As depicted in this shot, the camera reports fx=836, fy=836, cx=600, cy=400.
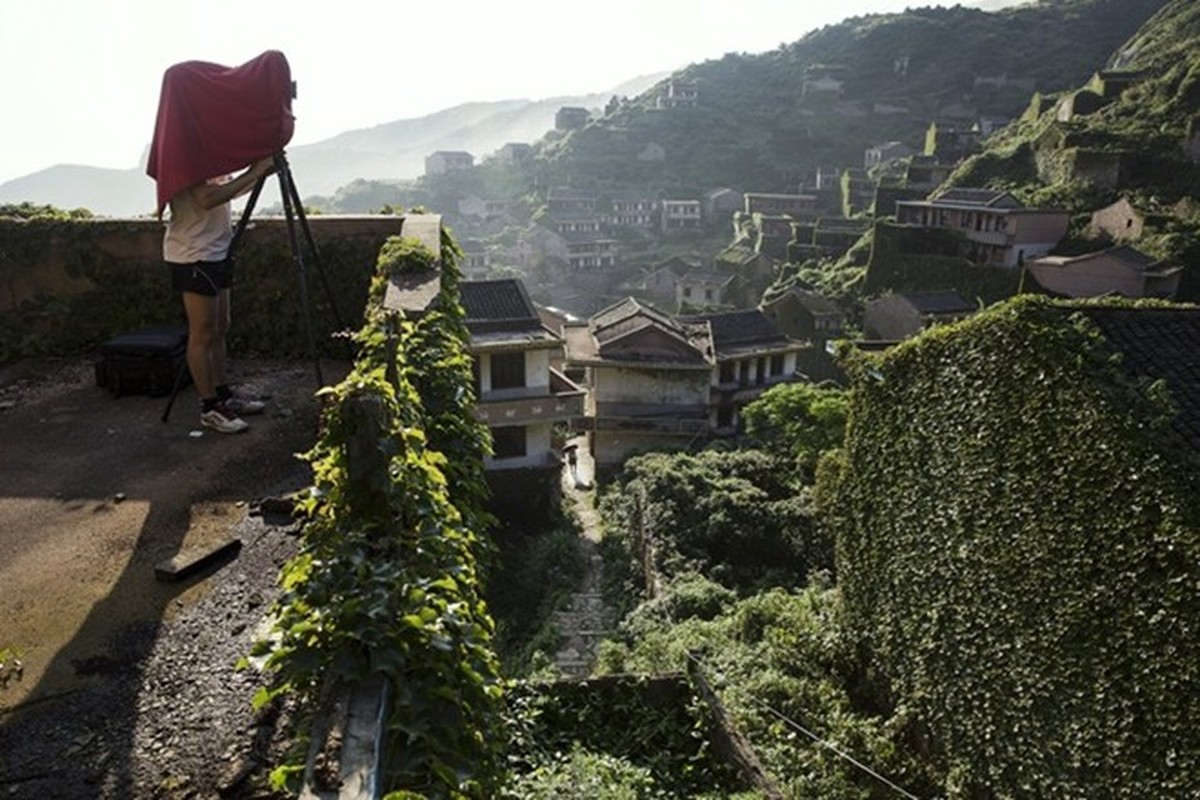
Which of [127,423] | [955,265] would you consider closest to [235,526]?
[127,423]

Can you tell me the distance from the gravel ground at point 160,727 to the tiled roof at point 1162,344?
7518 mm

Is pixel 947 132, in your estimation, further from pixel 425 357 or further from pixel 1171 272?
pixel 425 357

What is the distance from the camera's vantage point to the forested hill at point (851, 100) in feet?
243

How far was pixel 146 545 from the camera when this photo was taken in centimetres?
379

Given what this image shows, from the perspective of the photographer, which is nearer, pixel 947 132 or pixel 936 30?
pixel 947 132

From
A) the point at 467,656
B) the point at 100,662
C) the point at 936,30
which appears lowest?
the point at 100,662

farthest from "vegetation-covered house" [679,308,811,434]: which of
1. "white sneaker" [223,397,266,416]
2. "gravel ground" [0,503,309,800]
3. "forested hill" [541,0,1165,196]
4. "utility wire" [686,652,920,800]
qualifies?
"forested hill" [541,0,1165,196]

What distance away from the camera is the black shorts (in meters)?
4.97

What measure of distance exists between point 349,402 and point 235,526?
5.71 ft

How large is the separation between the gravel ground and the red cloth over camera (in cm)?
276

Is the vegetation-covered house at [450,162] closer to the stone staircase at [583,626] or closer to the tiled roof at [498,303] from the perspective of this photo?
the tiled roof at [498,303]

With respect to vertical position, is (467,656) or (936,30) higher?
(936,30)

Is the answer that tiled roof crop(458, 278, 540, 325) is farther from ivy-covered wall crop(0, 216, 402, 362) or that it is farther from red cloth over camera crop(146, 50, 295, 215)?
red cloth over camera crop(146, 50, 295, 215)

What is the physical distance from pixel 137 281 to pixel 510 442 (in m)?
13.8
